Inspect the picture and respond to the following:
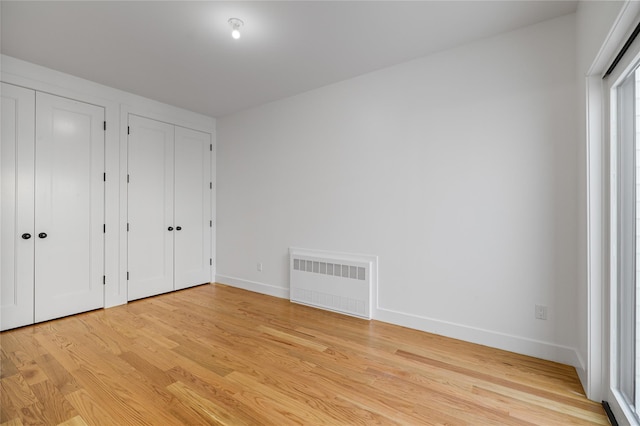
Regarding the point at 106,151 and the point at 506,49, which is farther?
the point at 106,151

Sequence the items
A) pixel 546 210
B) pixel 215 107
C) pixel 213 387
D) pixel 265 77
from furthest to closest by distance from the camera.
A: 1. pixel 215 107
2. pixel 265 77
3. pixel 546 210
4. pixel 213 387

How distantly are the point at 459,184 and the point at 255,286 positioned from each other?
2967 mm

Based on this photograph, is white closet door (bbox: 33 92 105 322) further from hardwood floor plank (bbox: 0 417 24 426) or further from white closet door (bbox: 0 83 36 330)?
hardwood floor plank (bbox: 0 417 24 426)

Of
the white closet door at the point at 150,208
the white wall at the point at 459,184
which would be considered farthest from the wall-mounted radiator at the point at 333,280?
the white closet door at the point at 150,208

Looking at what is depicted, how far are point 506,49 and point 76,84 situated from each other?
4330 millimetres

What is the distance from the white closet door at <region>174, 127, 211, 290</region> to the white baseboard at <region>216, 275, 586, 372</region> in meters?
2.83

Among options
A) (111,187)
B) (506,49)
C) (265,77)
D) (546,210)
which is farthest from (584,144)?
(111,187)

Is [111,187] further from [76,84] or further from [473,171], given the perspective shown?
[473,171]

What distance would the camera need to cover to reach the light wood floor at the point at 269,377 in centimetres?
169

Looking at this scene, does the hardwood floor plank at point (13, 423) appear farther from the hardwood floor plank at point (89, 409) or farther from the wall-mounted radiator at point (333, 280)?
the wall-mounted radiator at point (333, 280)

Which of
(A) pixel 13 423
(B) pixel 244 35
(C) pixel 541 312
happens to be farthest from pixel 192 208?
(C) pixel 541 312

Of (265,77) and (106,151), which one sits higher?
(265,77)

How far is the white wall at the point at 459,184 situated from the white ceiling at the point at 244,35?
0.27m

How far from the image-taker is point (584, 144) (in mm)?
1948
